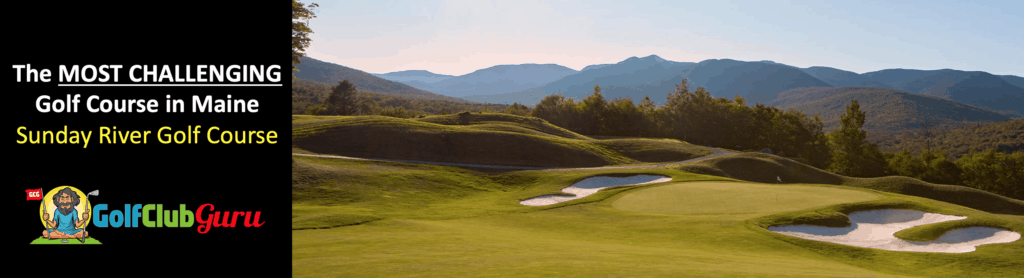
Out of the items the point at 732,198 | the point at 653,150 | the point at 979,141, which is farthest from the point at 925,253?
the point at 979,141

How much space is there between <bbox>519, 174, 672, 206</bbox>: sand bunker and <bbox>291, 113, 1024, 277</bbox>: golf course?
230 millimetres

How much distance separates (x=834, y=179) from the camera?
51438mm

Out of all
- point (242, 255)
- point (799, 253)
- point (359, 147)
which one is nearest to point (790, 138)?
point (359, 147)

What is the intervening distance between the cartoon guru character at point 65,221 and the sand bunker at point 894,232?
19831 millimetres

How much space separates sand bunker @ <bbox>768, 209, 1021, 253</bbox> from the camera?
1684 centimetres

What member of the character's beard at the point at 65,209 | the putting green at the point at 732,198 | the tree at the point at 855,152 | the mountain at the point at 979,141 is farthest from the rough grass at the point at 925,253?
the mountain at the point at 979,141

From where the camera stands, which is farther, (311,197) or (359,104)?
(359,104)

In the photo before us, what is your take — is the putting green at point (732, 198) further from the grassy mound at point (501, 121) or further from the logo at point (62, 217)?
the grassy mound at point (501, 121)

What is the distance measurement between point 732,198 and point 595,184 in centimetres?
1244

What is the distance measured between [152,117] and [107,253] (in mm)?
1958

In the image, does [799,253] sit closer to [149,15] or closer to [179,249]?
[179,249]

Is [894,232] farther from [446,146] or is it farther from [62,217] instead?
[446,146]

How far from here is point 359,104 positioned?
121m

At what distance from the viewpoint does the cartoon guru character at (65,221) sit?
6.70 meters
